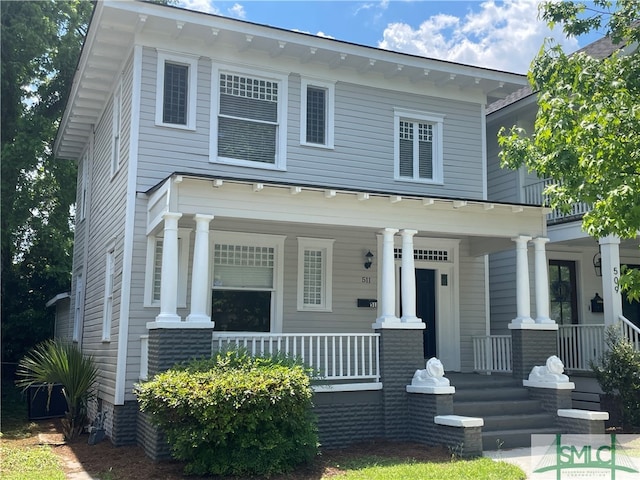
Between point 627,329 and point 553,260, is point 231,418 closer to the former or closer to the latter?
point 627,329

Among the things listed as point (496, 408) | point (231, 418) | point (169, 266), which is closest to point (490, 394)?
point (496, 408)

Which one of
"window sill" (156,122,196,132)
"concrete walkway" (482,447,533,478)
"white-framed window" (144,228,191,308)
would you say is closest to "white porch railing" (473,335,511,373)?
"concrete walkway" (482,447,533,478)

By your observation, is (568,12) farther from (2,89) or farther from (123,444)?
(2,89)

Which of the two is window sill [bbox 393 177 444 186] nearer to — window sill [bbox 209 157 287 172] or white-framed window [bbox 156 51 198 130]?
window sill [bbox 209 157 287 172]

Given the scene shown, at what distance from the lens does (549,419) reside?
10.7m

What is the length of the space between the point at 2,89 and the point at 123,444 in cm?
1395

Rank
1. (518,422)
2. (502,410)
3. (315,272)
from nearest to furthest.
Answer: (518,422), (502,410), (315,272)

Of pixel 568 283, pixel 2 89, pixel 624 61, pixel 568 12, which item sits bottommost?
pixel 568 283

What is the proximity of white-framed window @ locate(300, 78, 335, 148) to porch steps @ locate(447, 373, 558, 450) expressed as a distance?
17.1 ft

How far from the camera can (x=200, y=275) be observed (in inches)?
372

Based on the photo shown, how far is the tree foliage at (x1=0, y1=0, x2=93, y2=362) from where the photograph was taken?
1931 cm

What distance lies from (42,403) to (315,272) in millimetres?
6320

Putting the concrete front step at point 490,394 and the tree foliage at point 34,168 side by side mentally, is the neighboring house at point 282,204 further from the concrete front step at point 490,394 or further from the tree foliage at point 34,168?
the tree foliage at point 34,168

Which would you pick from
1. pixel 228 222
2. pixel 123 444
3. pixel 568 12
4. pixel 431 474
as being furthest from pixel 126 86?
pixel 431 474
